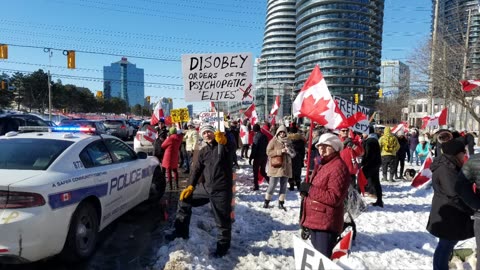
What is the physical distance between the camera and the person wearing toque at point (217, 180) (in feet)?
15.0

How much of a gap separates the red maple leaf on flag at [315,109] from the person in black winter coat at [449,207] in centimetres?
195

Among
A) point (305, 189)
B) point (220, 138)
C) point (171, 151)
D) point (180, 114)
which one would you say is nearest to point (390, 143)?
point (171, 151)

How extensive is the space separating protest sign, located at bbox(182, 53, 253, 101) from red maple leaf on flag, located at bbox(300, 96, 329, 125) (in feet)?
3.82

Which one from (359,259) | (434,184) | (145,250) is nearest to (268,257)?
(359,259)

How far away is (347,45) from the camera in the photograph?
343ft

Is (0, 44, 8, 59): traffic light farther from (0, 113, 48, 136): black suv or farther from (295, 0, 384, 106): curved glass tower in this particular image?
(295, 0, 384, 106): curved glass tower

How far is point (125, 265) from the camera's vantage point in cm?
446

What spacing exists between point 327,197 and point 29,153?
370 cm

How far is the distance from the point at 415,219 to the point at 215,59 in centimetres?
507

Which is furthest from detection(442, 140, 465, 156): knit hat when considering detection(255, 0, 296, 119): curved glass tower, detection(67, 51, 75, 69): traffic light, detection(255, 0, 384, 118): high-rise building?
detection(255, 0, 296, 119): curved glass tower

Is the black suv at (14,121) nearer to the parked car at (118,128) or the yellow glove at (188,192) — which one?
the yellow glove at (188,192)

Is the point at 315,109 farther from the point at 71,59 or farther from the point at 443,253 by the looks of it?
the point at 71,59

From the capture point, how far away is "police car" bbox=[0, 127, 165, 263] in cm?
349

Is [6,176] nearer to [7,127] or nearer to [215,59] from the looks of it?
[215,59]
